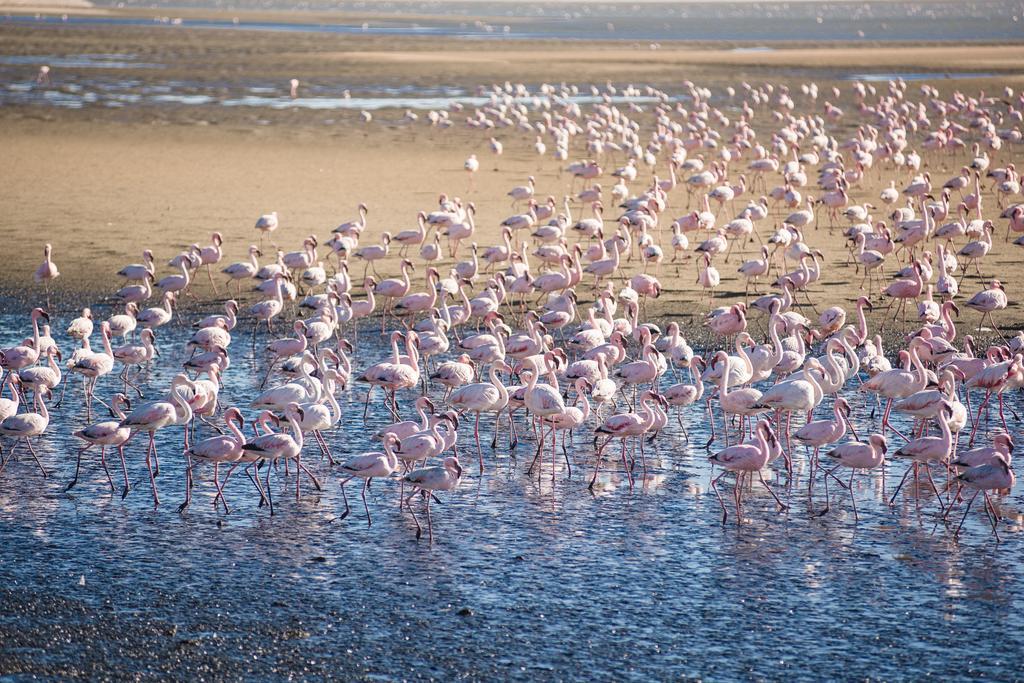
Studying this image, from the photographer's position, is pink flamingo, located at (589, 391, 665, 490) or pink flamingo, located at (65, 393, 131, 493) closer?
pink flamingo, located at (65, 393, 131, 493)

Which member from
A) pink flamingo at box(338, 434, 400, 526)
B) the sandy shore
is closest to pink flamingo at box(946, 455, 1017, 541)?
pink flamingo at box(338, 434, 400, 526)

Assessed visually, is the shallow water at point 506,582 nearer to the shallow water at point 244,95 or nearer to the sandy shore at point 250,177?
the sandy shore at point 250,177

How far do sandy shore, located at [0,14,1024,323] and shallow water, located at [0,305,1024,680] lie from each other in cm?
709

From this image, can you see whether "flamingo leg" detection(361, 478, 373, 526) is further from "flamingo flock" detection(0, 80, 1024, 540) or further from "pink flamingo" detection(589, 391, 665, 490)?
"pink flamingo" detection(589, 391, 665, 490)

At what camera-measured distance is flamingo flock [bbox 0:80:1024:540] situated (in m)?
11.1

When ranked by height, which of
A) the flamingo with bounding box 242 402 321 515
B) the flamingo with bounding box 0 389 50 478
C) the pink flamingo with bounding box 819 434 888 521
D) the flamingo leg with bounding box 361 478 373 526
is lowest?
the flamingo leg with bounding box 361 478 373 526

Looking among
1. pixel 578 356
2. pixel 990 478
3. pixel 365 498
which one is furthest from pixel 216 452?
pixel 990 478

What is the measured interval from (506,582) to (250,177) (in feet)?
65.6

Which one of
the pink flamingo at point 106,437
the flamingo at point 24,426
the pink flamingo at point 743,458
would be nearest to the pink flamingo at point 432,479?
the pink flamingo at point 743,458

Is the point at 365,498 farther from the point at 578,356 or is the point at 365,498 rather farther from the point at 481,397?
the point at 578,356

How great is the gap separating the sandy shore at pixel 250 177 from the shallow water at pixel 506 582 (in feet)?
23.3

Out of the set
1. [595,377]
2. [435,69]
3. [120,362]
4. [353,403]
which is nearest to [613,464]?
[595,377]

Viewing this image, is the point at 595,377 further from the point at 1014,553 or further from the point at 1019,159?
the point at 1019,159

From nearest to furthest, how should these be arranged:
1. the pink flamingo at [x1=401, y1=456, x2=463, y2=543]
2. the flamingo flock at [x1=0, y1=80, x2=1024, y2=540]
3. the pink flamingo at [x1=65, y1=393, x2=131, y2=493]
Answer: the pink flamingo at [x1=401, y1=456, x2=463, y2=543]
the pink flamingo at [x1=65, y1=393, x2=131, y2=493]
the flamingo flock at [x1=0, y1=80, x2=1024, y2=540]
